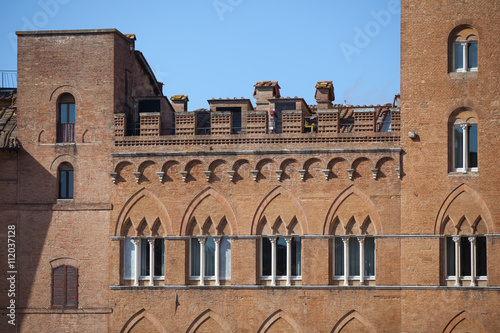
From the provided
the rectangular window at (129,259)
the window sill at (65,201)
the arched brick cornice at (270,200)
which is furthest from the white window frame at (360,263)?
the window sill at (65,201)

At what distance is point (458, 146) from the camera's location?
119 ft

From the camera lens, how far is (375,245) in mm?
36750

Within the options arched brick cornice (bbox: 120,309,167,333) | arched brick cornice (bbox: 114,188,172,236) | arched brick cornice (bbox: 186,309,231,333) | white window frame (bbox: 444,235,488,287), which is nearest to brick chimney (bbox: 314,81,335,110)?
arched brick cornice (bbox: 114,188,172,236)

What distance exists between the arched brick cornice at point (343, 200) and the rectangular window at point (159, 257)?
264 inches

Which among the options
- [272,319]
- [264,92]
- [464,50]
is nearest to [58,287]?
[272,319]

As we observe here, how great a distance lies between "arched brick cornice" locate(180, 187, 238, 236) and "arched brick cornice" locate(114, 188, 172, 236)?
62 cm

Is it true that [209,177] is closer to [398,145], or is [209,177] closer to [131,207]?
[131,207]

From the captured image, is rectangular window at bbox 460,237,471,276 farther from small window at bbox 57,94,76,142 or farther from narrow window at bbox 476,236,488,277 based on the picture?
small window at bbox 57,94,76,142

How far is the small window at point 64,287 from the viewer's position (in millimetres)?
38531

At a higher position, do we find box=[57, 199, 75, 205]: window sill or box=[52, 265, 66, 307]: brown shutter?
box=[57, 199, 75, 205]: window sill

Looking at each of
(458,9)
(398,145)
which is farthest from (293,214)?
(458,9)

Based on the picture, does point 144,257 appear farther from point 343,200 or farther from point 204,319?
point 343,200

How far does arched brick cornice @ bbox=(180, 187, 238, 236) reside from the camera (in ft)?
124

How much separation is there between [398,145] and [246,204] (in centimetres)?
642
